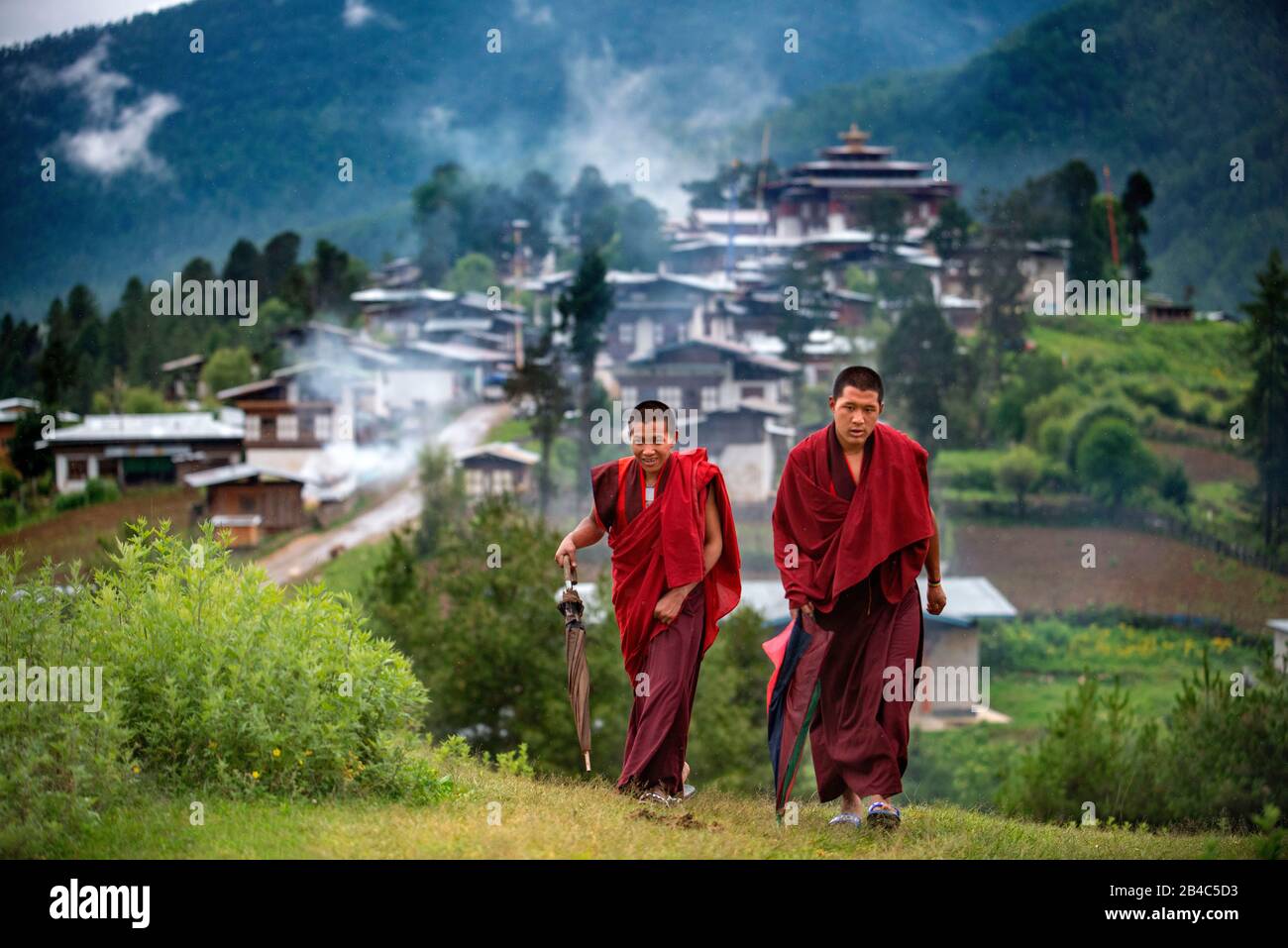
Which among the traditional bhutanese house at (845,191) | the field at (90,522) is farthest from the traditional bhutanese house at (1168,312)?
the field at (90,522)

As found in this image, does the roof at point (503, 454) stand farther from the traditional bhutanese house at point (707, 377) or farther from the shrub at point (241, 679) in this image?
the shrub at point (241, 679)

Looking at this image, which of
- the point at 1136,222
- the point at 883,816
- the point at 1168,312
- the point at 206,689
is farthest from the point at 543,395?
the point at 883,816

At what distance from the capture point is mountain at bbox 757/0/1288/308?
71.2m

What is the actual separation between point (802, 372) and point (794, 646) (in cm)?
4516

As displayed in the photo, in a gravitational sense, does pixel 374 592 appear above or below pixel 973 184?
below

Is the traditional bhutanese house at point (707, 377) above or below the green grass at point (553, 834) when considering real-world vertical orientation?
above

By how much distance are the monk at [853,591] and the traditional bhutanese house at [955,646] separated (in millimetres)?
24335

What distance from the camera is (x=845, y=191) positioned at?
2650 inches

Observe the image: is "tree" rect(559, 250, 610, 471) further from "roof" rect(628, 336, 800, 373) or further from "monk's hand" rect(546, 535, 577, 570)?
"monk's hand" rect(546, 535, 577, 570)

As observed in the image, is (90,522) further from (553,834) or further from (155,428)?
(553,834)

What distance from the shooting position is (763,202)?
7194 centimetres

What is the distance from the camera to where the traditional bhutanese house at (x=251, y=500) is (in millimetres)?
43188

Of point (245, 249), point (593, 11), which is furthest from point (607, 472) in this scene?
point (593, 11)
